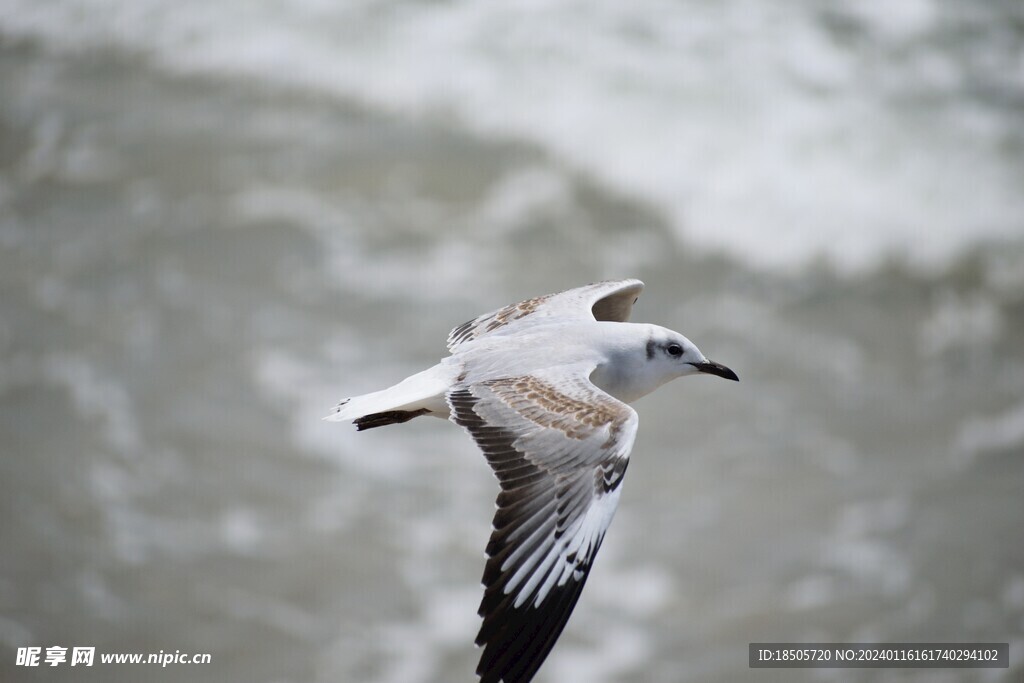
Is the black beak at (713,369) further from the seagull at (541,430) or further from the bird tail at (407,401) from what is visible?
the bird tail at (407,401)

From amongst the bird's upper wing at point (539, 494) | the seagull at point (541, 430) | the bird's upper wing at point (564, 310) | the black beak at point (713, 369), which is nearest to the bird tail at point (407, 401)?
the seagull at point (541, 430)

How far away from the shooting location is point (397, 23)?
16859 millimetres

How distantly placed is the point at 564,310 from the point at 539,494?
1.81m

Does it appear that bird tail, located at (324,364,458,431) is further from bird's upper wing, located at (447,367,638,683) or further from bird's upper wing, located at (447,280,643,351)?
bird's upper wing, located at (447,280,643,351)

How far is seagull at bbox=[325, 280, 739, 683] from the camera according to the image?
15.3 feet

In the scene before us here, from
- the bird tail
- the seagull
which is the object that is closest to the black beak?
the seagull

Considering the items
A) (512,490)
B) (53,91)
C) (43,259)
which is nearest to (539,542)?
(512,490)

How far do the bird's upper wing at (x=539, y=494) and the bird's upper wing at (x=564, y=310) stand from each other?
3.48ft

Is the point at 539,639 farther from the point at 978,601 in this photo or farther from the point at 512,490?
the point at 978,601

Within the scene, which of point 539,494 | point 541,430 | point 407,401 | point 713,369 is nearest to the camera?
point 539,494

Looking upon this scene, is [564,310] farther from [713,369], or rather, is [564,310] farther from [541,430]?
[541,430]

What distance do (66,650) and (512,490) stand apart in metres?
6.96

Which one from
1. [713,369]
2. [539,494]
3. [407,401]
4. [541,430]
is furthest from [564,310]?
[539,494]

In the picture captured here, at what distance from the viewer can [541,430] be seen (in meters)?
5.10
